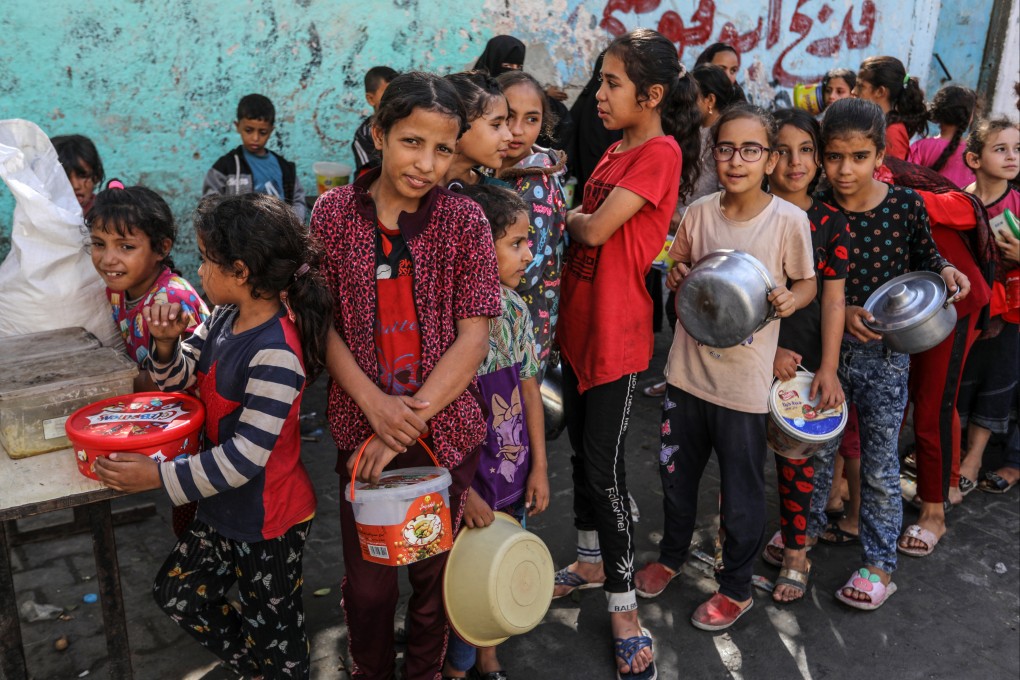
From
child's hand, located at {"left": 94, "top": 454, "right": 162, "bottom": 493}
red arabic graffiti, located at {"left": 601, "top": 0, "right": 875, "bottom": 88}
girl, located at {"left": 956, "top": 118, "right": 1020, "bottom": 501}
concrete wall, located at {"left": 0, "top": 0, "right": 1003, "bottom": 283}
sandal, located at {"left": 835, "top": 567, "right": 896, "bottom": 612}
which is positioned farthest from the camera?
red arabic graffiti, located at {"left": 601, "top": 0, "right": 875, "bottom": 88}

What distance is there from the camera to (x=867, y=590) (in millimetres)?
3176

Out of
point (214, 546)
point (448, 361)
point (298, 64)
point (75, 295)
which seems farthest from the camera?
point (298, 64)

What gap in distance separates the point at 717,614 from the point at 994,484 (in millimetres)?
1970

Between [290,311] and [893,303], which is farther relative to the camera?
[893,303]

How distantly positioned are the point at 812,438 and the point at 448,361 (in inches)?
55.6

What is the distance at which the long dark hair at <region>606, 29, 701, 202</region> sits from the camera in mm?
2670

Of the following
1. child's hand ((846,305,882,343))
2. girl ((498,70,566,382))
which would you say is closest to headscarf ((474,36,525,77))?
girl ((498,70,566,382))

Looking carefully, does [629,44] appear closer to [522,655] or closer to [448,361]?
[448,361]

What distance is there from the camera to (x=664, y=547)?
323 centimetres

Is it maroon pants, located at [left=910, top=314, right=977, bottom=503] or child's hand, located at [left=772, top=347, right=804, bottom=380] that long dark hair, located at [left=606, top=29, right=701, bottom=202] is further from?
maroon pants, located at [left=910, top=314, right=977, bottom=503]

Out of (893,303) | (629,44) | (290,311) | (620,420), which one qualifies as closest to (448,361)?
(290,311)

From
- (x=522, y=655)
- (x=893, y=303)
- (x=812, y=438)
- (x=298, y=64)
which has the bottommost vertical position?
(x=522, y=655)

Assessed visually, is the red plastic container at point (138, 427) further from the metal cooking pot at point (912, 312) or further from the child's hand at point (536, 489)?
the metal cooking pot at point (912, 312)

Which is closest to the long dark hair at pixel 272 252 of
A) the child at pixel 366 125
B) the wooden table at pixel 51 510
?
the wooden table at pixel 51 510
